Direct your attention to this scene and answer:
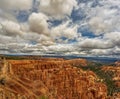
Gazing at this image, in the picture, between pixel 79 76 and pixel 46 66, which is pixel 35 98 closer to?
pixel 79 76

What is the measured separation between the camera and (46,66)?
516 ft

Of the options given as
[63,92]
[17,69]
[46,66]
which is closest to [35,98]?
[63,92]

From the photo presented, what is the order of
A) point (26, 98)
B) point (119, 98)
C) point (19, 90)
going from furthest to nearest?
point (119, 98) → point (19, 90) → point (26, 98)

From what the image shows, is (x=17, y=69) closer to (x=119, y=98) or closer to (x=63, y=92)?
(x=63, y=92)

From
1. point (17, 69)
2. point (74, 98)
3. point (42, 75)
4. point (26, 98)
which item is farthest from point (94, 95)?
point (26, 98)

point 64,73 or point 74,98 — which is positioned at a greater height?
point 64,73

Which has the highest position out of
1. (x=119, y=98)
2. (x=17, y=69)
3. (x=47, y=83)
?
(x=17, y=69)

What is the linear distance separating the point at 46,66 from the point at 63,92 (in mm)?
35223

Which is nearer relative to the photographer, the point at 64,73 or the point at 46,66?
the point at 64,73

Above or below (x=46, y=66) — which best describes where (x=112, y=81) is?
below

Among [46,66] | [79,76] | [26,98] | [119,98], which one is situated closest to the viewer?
[26,98]

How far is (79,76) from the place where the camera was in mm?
138500

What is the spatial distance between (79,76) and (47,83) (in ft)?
67.8


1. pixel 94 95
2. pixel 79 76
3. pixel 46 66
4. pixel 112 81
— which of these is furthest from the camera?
pixel 112 81
